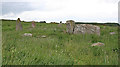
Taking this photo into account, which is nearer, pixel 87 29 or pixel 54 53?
pixel 54 53

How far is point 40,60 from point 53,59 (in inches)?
17.1

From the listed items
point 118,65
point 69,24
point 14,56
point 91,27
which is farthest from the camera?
point 69,24

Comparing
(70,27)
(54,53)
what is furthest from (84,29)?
(54,53)

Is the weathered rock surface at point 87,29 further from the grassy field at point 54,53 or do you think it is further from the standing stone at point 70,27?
the grassy field at point 54,53

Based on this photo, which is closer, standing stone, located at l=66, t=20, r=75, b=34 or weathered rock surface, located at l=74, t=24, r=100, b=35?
weathered rock surface, located at l=74, t=24, r=100, b=35

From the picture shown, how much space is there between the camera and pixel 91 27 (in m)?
17.8

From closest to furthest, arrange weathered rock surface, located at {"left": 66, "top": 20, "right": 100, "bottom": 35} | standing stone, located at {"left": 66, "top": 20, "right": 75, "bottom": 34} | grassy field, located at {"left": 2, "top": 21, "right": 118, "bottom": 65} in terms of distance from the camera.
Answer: grassy field, located at {"left": 2, "top": 21, "right": 118, "bottom": 65} < weathered rock surface, located at {"left": 66, "top": 20, "right": 100, "bottom": 35} < standing stone, located at {"left": 66, "top": 20, "right": 75, "bottom": 34}

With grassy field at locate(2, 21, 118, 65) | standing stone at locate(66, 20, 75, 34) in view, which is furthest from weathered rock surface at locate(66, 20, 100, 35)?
grassy field at locate(2, 21, 118, 65)

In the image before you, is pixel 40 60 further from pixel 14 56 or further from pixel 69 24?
pixel 69 24

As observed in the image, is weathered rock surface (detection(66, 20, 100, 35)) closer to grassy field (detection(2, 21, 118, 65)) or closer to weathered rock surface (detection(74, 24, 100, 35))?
weathered rock surface (detection(74, 24, 100, 35))

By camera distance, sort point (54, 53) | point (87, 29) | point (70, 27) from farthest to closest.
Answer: point (70, 27) < point (87, 29) < point (54, 53)

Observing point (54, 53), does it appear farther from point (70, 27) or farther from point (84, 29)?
point (70, 27)

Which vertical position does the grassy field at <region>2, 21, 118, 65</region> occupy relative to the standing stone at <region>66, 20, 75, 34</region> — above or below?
below

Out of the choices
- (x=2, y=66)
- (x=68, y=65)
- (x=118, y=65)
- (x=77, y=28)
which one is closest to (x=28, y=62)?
(x=2, y=66)
